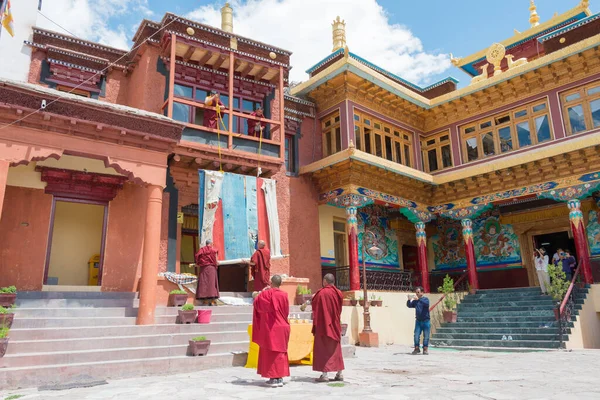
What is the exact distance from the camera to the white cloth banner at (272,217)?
12.2 meters

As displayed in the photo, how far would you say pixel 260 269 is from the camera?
1112 centimetres

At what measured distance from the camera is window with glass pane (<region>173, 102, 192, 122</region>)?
40.3ft

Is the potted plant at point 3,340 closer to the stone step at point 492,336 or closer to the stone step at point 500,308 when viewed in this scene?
the stone step at point 492,336

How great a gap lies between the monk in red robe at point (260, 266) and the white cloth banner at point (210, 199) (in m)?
1.18

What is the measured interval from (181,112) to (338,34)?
9.47 m

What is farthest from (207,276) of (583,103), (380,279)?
(583,103)

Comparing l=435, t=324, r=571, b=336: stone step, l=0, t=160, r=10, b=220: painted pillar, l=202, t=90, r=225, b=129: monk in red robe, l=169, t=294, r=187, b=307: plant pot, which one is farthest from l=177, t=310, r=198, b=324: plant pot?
l=435, t=324, r=571, b=336: stone step

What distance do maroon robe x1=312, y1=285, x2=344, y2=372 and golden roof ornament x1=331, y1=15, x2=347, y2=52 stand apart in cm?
1437

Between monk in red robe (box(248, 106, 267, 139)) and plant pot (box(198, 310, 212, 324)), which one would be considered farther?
monk in red robe (box(248, 106, 267, 139))

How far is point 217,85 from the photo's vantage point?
43.2ft

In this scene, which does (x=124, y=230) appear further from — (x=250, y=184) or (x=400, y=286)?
(x=400, y=286)

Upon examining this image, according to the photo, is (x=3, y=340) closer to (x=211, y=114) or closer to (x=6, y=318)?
(x=6, y=318)

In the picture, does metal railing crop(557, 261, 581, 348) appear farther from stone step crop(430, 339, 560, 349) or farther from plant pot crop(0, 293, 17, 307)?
plant pot crop(0, 293, 17, 307)

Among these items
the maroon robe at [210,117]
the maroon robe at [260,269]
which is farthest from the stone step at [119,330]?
the maroon robe at [210,117]
